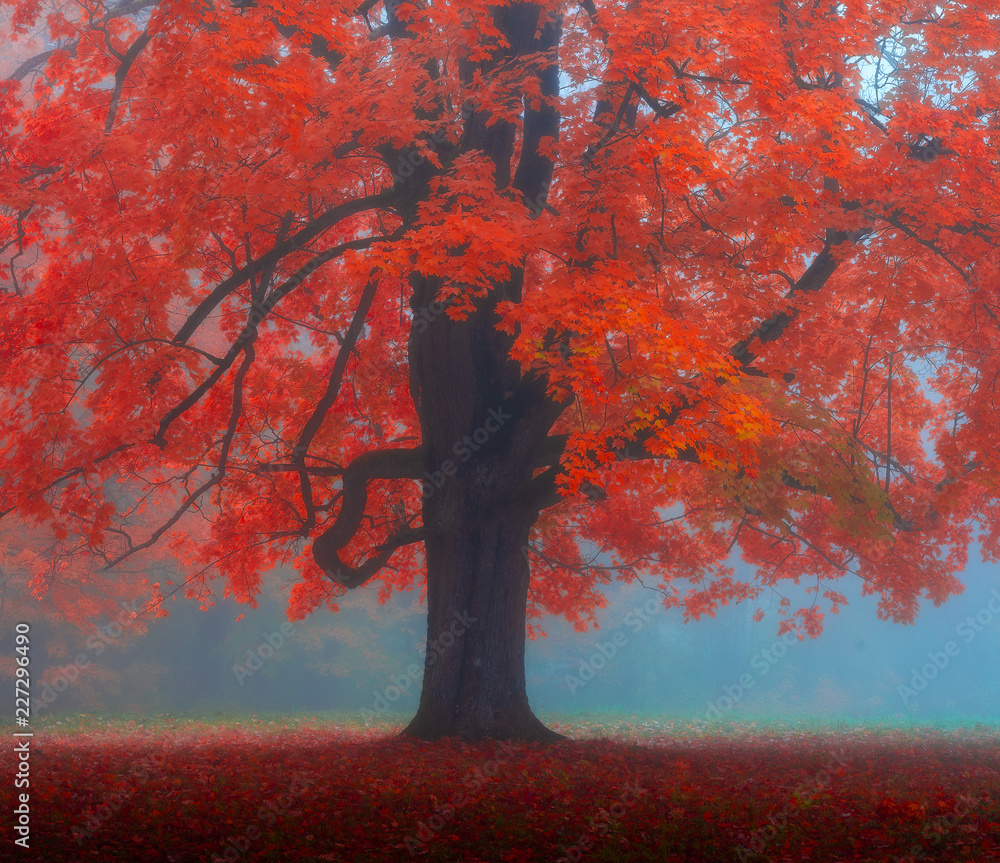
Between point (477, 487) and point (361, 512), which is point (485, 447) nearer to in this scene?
point (477, 487)

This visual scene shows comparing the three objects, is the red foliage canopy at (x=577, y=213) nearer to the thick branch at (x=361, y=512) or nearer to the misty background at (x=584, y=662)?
the thick branch at (x=361, y=512)

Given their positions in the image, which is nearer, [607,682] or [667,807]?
[667,807]

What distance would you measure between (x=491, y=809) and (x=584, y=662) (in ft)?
104

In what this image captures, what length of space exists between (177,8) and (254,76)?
977 mm

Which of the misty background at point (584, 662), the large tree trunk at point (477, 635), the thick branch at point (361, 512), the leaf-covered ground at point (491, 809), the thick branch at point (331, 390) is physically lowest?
the misty background at point (584, 662)

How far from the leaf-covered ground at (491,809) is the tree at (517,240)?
2.25m

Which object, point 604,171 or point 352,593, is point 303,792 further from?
point 352,593

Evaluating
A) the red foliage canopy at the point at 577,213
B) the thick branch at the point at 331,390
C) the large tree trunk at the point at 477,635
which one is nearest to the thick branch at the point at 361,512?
the thick branch at the point at 331,390

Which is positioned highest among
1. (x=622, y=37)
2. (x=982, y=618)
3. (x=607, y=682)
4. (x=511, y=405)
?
(x=622, y=37)

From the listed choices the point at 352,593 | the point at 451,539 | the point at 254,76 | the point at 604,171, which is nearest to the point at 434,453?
the point at 451,539

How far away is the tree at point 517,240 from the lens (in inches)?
259

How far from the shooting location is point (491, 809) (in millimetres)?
5125

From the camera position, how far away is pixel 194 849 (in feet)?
14.2

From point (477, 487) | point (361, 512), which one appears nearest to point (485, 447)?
point (477, 487)
